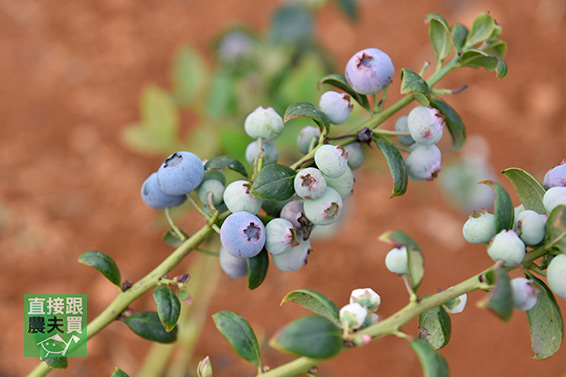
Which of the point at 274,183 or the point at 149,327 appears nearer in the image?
the point at 274,183

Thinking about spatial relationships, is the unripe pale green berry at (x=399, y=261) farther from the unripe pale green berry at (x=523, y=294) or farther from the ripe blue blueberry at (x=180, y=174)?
the ripe blue blueberry at (x=180, y=174)

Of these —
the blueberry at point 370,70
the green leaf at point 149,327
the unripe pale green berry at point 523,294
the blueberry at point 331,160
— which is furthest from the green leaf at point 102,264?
the unripe pale green berry at point 523,294

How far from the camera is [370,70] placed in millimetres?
838

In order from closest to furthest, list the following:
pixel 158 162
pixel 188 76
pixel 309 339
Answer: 1. pixel 309 339
2. pixel 188 76
3. pixel 158 162

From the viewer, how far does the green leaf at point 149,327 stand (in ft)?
3.11

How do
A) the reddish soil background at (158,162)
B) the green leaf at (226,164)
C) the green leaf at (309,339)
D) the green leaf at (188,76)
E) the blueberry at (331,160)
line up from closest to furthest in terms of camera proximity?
the green leaf at (309,339), the blueberry at (331,160), the green leaf at (226,164), the green leaf at (188,76), the reddish soil background at (158,162)

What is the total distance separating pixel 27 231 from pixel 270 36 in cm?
149

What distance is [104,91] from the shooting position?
3.09 m

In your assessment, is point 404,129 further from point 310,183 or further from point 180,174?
point 180,174

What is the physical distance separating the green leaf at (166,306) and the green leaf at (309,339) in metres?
0.25

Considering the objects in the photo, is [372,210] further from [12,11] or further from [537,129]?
[12,11]

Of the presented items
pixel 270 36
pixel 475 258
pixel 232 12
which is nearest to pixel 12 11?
pixel 232 12

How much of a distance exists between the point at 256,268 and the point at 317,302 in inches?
4.2

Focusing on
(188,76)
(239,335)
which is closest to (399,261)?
(239,335)
